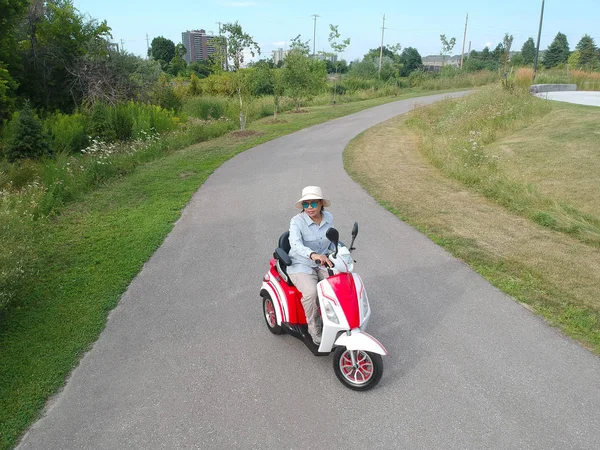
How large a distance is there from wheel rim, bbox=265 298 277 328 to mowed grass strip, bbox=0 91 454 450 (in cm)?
179

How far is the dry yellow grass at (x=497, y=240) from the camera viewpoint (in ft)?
17.6

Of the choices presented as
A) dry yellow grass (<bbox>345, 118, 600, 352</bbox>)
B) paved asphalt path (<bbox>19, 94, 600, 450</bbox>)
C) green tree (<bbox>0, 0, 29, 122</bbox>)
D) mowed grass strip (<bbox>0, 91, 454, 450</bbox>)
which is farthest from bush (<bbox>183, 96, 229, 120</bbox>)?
paved asphalt path (<bbox>19, 94, 600, 450</bbox>)

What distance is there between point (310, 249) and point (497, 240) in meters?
4.09

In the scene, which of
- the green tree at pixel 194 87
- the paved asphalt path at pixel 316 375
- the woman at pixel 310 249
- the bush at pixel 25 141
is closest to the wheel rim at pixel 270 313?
the paved asphalt path at pixel 316 375

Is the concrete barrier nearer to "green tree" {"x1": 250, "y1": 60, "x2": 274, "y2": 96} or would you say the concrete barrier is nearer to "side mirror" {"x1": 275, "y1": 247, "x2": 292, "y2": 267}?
"green tree" {"x1": 250, "y1": 60, "x2": 274, "y2": 96}

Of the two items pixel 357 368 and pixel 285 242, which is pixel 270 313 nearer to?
Answer: pixel 285 242

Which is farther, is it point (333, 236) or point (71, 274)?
point (71, 274)

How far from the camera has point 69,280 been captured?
5.89m

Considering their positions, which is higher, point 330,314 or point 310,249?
point 310,249

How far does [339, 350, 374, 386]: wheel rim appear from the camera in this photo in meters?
3.88

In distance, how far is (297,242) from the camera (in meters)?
4.30

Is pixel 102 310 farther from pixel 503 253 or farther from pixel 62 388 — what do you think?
pixel 503 253

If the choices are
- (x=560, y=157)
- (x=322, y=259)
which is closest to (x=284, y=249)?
(x=322, y=259)

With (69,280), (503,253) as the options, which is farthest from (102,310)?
(503,253)
